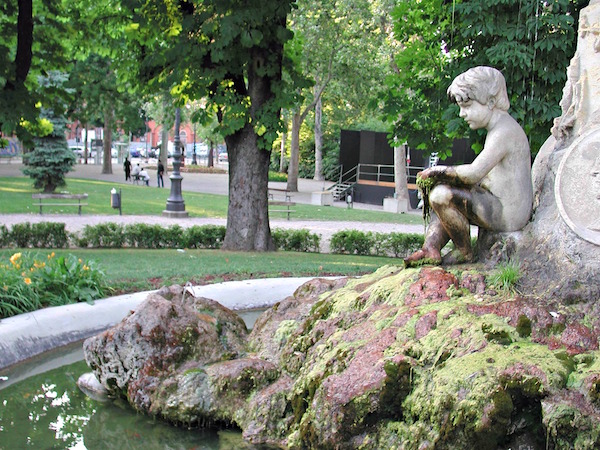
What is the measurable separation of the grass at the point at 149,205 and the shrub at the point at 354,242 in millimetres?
9377

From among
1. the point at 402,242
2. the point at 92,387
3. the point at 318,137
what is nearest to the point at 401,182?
the point at 318,137

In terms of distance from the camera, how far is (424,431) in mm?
4641

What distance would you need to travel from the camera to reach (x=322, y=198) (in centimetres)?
3294

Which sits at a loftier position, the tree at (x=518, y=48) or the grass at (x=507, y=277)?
the tree at (x=518, y=48)

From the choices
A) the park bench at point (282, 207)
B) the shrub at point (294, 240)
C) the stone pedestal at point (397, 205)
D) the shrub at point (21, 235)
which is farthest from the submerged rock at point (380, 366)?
the stone pedestal at point (397, 205)

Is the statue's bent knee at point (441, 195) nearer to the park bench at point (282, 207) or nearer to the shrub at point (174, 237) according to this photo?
the shrub at point (174, 237)

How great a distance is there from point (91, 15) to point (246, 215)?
5602 millimetres

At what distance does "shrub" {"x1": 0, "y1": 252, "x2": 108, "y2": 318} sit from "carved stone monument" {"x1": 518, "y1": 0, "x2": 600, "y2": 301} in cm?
481

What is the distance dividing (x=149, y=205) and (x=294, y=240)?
1252 centimetres

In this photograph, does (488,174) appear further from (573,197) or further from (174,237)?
(174,237)

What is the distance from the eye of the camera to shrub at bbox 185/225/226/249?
15.9 metres

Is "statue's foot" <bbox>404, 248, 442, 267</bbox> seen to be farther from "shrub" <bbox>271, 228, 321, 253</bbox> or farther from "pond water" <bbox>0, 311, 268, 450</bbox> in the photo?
"shrub" <bbox>271, 228, 321, 253</bbox>

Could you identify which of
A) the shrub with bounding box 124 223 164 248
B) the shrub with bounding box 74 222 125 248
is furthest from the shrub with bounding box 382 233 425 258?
the shrub with bounding box 74 222 125 248

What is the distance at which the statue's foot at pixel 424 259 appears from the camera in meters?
6.07
